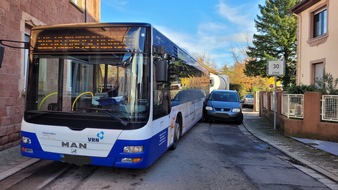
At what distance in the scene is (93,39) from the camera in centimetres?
557

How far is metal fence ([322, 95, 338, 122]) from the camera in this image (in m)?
10.4

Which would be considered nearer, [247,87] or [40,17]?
[40,17]

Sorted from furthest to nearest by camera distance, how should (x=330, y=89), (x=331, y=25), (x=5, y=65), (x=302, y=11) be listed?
(x=302, y=11)
(x=331, y=25)
(x=330, y=89)
(x=5, y=65)

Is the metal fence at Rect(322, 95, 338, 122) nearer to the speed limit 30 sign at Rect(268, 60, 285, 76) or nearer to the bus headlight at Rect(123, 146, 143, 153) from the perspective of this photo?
the speed limit 30 sign at Rect(268, 60, 285, 76)

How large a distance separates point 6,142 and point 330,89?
1015 centimetres

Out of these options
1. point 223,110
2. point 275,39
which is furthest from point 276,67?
point 275,39

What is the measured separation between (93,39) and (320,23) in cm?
1637

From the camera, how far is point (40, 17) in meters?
9.84

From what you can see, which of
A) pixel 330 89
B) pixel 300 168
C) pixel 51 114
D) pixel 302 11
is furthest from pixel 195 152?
pixel 302 11

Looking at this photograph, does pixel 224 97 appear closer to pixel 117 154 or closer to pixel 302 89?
pixel 302 89

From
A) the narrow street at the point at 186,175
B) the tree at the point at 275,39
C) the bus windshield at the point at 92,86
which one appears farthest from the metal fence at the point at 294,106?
the tree at the point at 275,39

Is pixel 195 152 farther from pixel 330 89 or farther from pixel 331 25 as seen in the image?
pixel 331 25

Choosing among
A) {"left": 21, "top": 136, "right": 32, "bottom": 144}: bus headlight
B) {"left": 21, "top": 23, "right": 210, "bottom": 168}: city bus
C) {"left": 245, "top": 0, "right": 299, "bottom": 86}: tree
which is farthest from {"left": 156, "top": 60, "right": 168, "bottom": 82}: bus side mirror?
{"left": 245, "top": 0, "right": 299, "bottom": 86}: tree

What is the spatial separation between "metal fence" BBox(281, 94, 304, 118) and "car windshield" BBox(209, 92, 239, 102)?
153 inches
